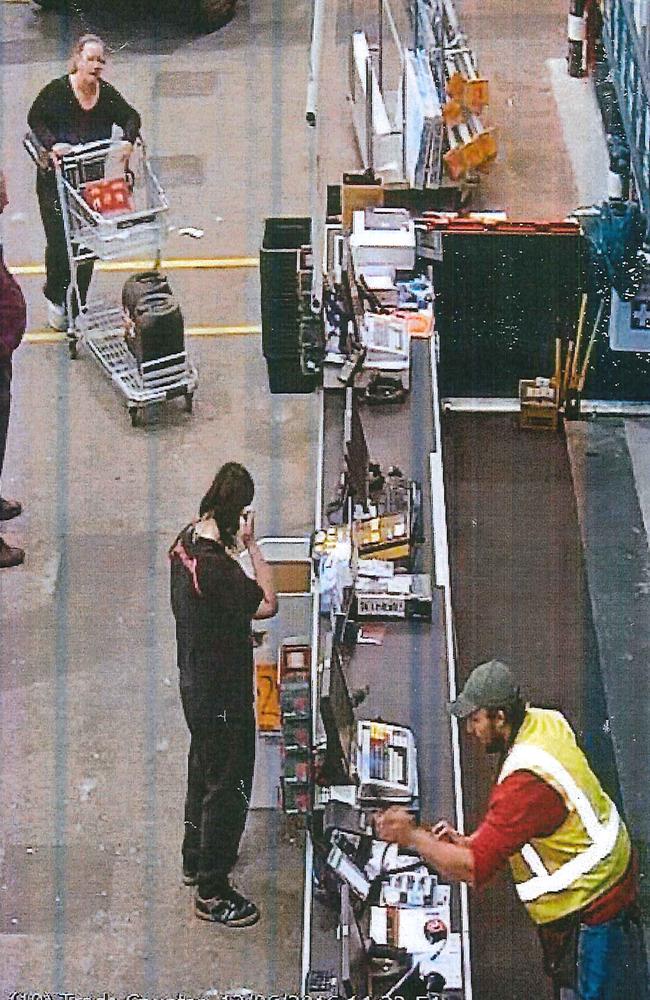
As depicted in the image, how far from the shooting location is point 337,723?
7.10 metres

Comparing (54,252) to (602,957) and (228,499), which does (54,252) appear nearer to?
(228,499)

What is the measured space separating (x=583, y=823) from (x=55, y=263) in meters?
6.52

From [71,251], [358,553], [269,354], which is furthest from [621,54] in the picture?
[358,553]

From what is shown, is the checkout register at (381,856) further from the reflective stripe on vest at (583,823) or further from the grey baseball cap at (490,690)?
the grey baseball cap at (490,690)

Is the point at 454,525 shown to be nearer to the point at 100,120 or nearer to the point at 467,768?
the point at 467,768

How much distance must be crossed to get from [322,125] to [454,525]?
4.09 metres

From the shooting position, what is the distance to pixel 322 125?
44.8 ft

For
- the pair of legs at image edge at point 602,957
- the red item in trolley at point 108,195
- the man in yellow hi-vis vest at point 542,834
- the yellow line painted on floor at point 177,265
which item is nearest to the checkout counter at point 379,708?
the man in yellow hi-vis vest at point 542,834

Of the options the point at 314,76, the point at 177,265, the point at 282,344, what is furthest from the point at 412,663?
the point at 177,265

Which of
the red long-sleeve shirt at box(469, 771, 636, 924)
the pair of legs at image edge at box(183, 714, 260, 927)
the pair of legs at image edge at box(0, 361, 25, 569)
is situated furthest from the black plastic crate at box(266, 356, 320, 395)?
the red long-sleeve shirt at box(469, 771, 636, 924)

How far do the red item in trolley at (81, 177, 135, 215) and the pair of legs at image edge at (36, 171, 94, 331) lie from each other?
0.19 metres

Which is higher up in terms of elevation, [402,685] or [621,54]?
[621,54]

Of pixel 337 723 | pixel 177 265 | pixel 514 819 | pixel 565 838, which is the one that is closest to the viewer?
pixel 514 819

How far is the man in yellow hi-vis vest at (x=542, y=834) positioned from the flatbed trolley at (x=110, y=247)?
5105 millimetres
